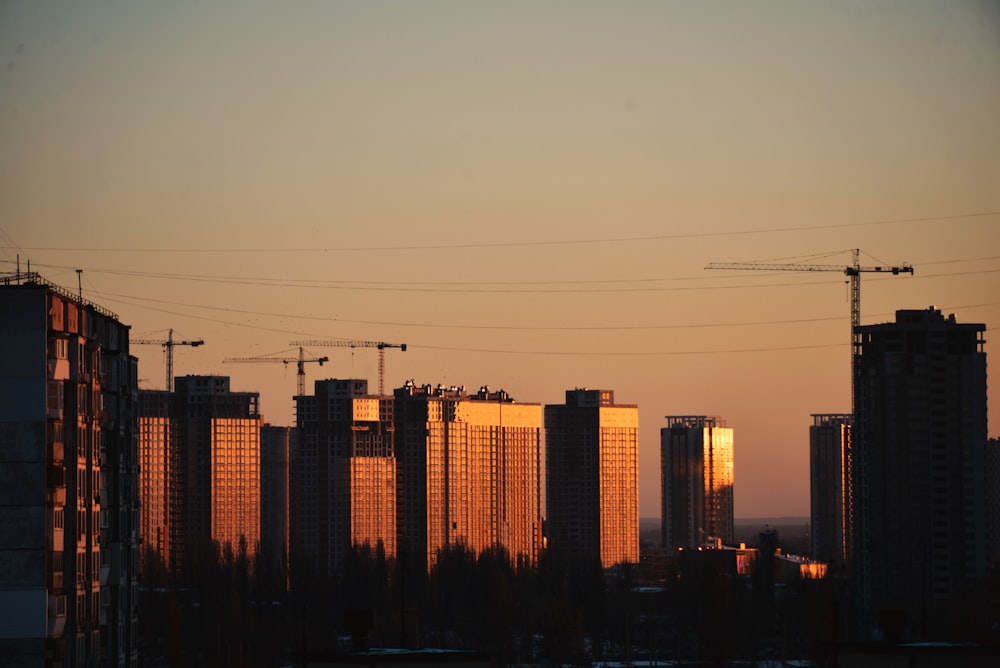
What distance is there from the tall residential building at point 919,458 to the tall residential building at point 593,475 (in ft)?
74.8

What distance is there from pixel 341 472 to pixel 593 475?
45.1ft

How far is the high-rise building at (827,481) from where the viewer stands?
79.9m

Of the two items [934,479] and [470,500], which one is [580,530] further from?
[934,479]

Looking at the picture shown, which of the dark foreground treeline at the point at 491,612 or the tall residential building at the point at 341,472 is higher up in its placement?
the tall residential building at the point at 341,472

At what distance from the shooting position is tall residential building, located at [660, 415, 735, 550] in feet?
309

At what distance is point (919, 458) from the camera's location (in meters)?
48.4

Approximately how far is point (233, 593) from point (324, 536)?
22.9 meters

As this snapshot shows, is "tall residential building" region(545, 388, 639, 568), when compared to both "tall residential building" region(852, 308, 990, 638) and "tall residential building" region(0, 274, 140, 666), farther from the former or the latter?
"tall residential building" region(0, 274, 140, 666)

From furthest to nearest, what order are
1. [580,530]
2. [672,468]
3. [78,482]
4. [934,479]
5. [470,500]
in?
[672,468] → [580,530] → [470,500] → [934,479] → [78,482]

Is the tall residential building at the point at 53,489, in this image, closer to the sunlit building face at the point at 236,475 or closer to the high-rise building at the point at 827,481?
the sunlit building face at the point at 236,475

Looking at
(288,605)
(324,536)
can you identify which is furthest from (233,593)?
(324,536)

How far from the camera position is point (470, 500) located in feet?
217

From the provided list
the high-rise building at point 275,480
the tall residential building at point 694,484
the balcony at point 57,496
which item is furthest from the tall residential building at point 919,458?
the tall residential building at point 694,484

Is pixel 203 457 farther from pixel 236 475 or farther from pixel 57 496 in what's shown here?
pixel 57 496
